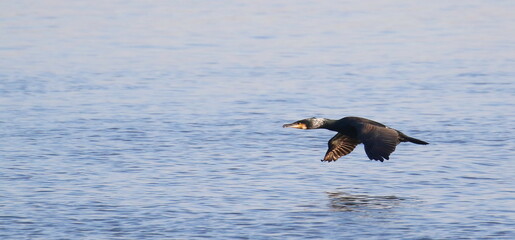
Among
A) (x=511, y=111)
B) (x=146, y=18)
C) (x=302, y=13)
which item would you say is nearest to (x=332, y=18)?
(x=302, y=13)

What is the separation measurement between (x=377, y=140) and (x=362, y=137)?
0.78 ft

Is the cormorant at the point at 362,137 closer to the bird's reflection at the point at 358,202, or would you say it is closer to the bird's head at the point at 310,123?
the bird's head at the point at 310,123

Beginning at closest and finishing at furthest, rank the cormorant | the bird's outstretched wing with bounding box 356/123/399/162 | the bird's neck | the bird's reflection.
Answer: the bird's outstretched wing with bounding box 356/123/399/162 → the cormorant → the bird's reflection → the bird's neck

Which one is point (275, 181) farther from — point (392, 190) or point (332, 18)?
point (332, 18)

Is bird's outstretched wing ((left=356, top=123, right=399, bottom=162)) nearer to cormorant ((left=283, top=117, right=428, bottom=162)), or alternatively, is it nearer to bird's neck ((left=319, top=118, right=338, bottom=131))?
cormorant ((left=283, top=117, right=428, bottom=162))

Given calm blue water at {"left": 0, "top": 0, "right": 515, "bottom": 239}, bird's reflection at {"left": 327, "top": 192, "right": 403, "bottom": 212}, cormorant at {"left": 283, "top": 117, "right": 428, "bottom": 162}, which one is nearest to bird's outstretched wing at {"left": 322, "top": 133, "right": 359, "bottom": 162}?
cormorant at {"left": 283, "top": 117, "right": 428, "bottom": 162}

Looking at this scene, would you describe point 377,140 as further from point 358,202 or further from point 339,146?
point 339,146

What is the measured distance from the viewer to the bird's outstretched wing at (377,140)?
38.3ft

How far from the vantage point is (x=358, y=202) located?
486 inches

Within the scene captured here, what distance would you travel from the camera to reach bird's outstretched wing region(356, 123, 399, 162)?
11664 millimetres

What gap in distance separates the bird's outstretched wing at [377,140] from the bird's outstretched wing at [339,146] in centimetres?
73

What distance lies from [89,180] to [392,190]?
3318 millimetres

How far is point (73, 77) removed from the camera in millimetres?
20938

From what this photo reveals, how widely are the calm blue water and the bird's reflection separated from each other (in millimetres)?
21
